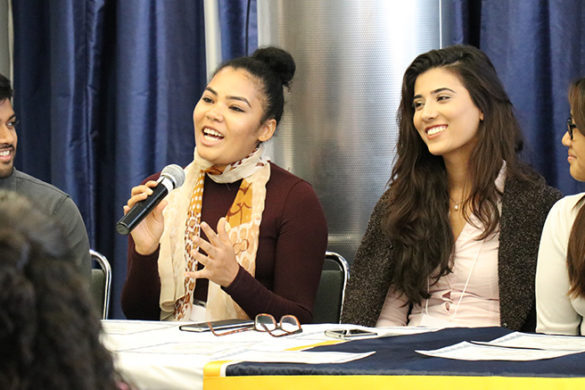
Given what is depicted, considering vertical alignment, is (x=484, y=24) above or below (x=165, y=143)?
above

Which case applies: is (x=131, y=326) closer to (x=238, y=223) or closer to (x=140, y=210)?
(x=140, y=210)

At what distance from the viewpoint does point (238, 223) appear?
2.18 meters

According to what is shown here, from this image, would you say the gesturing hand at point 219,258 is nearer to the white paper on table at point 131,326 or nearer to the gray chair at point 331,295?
the white paper on table at point 131,326

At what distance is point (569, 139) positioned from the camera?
1.95 m

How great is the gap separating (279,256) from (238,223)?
0.16 meters

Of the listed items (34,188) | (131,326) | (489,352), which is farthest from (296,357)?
(34,188)

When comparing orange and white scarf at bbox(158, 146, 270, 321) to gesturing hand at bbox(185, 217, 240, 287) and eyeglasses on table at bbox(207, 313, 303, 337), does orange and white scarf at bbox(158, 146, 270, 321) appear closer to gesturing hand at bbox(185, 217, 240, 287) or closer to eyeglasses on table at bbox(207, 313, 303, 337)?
gesturing hand at bbox(185, 217, 240, 287)

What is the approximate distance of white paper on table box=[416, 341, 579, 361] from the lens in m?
1.04

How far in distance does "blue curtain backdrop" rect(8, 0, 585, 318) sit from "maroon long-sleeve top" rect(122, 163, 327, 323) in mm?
1047

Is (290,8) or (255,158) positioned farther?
(290,8)

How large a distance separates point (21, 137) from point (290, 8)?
5.11ft

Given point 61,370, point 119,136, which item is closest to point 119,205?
point 119,136

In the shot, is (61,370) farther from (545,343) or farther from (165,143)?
(165,143)

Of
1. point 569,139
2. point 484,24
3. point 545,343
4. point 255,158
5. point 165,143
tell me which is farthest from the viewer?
point 165,143
